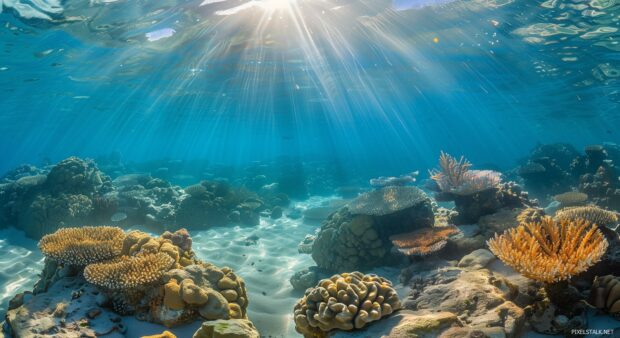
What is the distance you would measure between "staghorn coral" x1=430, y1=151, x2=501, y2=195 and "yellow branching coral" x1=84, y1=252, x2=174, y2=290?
20.5 ft

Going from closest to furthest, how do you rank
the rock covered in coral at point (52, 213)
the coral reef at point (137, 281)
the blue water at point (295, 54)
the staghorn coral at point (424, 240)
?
the coral reef at point (137, 281) < the staghorn coral at point (424, 240) < the rock covered in coral at point (52, 213) < the blue water at point (295, 54)

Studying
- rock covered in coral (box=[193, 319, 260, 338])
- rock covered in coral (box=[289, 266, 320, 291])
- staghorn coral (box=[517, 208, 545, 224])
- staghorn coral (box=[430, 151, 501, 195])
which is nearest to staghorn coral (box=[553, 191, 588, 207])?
staghorn coral (box=[430, 151, 501, 195])

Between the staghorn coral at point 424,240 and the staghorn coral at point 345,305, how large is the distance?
6.55ft

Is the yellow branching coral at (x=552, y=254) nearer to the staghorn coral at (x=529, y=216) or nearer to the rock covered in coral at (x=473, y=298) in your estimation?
the rock covered in coral at (x=473, y=298)

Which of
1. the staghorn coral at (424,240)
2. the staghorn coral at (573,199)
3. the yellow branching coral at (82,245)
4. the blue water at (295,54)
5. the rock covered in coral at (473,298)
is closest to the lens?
the rock covered in coral at (473,298)

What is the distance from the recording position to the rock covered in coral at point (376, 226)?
8.22 meters

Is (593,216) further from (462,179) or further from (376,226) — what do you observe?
(376,226)

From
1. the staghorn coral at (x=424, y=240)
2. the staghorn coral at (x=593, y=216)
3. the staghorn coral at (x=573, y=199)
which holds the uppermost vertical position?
the staghorn coral at (x=593, y=216)

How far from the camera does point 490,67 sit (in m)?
24.3

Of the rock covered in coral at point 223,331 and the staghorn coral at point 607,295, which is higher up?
the rock covered in coral at point 223,331

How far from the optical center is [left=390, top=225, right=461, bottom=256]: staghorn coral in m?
6.25

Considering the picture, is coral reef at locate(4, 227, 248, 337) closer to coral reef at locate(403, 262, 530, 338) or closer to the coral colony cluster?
the coral colony cluster

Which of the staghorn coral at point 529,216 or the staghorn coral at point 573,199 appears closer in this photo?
the staghorn coral at point 529,216

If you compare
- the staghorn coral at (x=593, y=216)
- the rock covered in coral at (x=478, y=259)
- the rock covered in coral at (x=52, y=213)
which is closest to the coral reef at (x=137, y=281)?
the rock covered in coral at (x=478, y=259)
